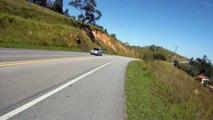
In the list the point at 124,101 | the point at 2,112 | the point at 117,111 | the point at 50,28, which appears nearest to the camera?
the point at 2,112

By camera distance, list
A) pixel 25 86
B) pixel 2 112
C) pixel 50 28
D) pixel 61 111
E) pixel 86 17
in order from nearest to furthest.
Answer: pixel 2 112 → pixel 61 111 → pixel 25 86 → pixel 50 28 → pixel 86 17

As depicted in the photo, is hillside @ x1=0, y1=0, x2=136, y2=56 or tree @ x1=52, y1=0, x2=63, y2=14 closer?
hillside @ x1=0, y1=0, x2=136, y2=56

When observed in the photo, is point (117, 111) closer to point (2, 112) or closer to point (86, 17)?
point (2, 112)

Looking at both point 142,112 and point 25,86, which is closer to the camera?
point 142,112

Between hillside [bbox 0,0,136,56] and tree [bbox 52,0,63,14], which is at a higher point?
tree [bbox 52,0,63,14]

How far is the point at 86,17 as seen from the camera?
8594 cm

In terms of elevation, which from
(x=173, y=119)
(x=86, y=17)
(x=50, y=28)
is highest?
(x=86, y=17)

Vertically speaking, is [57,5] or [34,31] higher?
[57,5]

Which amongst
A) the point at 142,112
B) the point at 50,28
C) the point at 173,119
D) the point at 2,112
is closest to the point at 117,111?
the point at 142,112

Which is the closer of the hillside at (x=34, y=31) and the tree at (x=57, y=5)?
the hillside at (x=34, y=31)

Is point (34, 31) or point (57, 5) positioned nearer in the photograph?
point (34, 31)

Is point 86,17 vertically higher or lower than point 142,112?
higher

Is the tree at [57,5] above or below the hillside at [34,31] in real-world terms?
above

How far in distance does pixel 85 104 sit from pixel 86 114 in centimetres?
107
